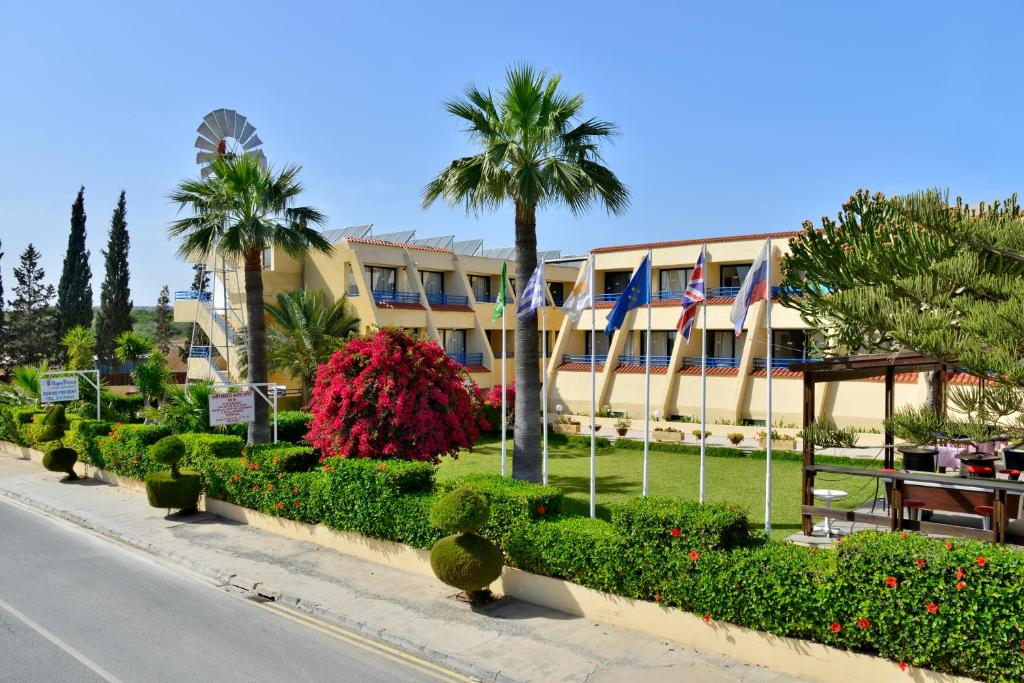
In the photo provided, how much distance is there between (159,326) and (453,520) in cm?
7399

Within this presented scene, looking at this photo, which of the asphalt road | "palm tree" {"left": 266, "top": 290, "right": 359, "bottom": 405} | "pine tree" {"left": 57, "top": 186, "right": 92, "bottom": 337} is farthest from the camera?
"pine tree" {"left": 57, "top": 186, "right": 92, "bottom": 337}

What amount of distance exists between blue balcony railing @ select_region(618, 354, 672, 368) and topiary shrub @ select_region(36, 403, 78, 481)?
2531cm

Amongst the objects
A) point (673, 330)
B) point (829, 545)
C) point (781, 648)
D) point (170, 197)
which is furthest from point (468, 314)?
point (781, 648)

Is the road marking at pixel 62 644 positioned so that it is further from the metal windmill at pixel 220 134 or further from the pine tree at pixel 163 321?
the pine tree at pixel 163 321

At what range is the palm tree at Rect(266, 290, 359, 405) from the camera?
3441 cm

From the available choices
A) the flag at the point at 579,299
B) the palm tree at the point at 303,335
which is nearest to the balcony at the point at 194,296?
the palm tree at the point at 303,335

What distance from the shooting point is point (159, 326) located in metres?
77.6

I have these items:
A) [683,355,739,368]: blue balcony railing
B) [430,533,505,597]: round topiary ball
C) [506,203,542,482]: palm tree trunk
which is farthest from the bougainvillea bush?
[683,355,739,368]: blue balcony railing

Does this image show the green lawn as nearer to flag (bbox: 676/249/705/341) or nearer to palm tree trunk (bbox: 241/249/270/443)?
flag (bbox: 676/249/705/341)

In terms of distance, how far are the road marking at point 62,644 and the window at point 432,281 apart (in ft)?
103

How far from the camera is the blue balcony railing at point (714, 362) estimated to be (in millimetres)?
36750

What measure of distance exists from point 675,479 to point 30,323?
57.0 metres

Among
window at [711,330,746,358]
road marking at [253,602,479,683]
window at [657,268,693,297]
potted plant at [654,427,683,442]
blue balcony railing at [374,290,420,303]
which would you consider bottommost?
road marking at [253,602,479,683]

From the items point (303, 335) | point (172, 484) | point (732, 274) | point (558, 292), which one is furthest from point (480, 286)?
point (172, 484)
